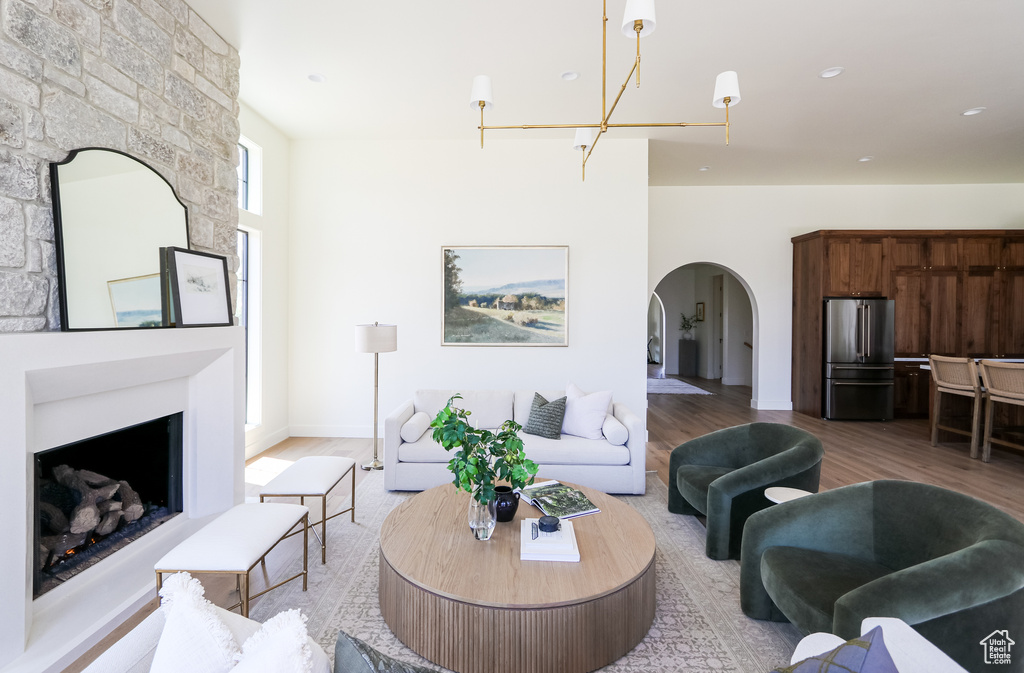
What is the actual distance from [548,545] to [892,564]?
1372 mm

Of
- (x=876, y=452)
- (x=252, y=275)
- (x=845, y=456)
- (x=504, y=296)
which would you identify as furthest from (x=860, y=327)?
(x=252, y=275)

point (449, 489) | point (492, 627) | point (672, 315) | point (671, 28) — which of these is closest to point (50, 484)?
point (449, 489)

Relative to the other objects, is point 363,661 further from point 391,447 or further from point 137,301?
point 391,447

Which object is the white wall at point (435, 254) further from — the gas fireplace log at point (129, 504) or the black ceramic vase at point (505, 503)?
the black ceramic vase at point (505, 503)

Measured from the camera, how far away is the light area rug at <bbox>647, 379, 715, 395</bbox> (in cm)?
869

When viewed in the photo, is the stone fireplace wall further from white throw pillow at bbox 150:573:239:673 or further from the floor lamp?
white throw pillow at bbox 150:573:239:673

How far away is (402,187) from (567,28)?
2578 millimetres

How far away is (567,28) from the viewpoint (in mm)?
3062

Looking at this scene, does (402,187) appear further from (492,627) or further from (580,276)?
(492,627)

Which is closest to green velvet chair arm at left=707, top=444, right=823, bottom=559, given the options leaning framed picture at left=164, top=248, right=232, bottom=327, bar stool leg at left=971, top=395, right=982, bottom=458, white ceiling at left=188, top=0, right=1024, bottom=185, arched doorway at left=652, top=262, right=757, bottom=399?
white ceiling at left=188, top=0, right=1024, bottom=185

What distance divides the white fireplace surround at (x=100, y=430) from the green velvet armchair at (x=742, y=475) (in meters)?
2.88

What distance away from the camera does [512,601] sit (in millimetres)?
1675

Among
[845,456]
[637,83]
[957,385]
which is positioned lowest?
[845,456]

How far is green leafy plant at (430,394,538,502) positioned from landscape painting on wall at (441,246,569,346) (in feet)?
9.64
